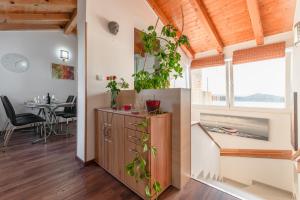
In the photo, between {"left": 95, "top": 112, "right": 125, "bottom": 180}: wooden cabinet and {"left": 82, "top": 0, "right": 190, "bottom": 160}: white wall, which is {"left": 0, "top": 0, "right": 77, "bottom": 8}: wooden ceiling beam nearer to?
{"left": 82, "top": 0, "right": 190, "bottom": 160}: white wall

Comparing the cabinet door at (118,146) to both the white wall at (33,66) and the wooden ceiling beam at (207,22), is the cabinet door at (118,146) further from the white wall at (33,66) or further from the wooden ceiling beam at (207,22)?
the white wall at (33,66)

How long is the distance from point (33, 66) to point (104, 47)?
128 inches

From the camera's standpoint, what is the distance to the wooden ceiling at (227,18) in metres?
3.18

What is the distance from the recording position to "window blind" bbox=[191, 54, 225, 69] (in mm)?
4555

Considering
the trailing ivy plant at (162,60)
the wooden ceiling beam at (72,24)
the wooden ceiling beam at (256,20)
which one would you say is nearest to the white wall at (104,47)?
the trailing ivy plant at (162,60)

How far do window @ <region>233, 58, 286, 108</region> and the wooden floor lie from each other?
3.04 m

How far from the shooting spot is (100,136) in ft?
7.77

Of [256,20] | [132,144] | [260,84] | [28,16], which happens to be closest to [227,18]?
[256,20]

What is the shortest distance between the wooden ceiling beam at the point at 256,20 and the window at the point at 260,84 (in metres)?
0.58

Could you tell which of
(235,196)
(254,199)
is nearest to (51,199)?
(235,196)

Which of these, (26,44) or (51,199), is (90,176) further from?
(26,44)

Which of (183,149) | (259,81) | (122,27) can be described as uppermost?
(122,27)

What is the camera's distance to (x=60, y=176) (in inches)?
83.0

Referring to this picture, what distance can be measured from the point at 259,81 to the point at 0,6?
5836 millimetres
